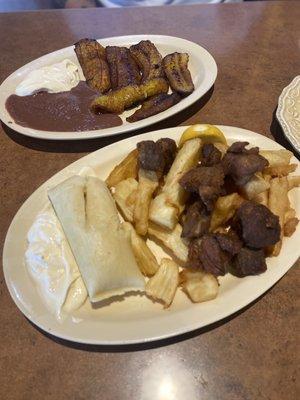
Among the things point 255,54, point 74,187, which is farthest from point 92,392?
point 255,54

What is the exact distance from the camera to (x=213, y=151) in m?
1.11

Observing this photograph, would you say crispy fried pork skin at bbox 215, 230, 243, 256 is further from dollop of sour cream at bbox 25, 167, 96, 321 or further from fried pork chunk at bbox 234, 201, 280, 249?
dollop of sour cream at bbox 25, 167, 96, 321

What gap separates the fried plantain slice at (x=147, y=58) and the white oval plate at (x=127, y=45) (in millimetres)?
93

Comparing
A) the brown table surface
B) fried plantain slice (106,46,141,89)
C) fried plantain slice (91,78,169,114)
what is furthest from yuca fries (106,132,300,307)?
fried plantain slice (106,46,141,89)

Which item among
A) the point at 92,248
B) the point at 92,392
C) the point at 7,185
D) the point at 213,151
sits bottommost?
the point at 92,392

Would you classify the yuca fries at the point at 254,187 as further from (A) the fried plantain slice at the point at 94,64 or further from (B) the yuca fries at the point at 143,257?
(A) the fried plantain slice at the point at 94,64

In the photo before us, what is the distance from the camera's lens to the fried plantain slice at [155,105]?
1.53 meters

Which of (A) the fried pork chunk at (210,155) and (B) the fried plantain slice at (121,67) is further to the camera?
(B) the fried plantain slice at (121,67)

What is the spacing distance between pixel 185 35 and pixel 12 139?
103 cm

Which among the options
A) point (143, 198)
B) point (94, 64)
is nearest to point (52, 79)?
point (94, 64)

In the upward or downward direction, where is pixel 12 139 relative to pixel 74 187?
downward

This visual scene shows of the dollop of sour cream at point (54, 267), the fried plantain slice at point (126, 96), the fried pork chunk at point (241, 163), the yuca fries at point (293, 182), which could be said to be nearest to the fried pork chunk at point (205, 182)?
the fried pork chunk at point (241, 163)

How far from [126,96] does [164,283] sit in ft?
2.79

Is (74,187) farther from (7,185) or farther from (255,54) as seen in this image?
(255,54)
